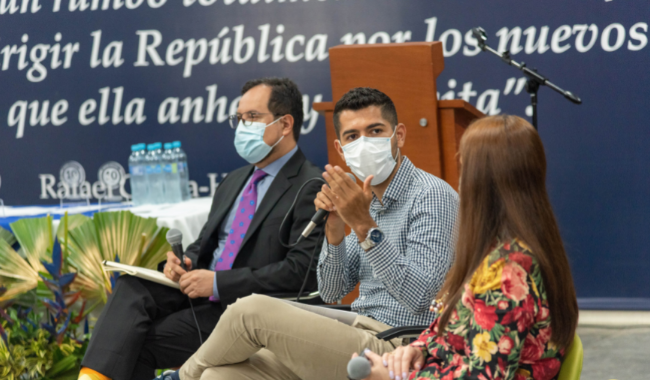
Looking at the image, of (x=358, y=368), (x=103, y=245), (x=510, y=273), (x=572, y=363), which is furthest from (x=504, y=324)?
(x=103, y=245)

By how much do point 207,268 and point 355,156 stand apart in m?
1.02

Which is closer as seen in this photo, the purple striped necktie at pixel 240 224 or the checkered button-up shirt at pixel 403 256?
the checkered button-up shirt at pixel 403 256

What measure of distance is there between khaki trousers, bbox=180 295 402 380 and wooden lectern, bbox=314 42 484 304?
120 centimetres

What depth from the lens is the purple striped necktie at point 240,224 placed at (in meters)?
2.89

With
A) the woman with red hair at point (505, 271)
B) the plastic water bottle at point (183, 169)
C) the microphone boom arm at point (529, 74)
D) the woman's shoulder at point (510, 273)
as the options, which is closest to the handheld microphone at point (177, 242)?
the woman with red hair at point (505, 271)

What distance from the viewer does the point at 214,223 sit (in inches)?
118

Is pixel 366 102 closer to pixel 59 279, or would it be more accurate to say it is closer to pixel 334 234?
pixel 334 234

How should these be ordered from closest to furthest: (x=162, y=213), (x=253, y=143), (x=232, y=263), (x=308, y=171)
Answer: (x=232, y=263), (x=308, y=171), (x=253, y=143), (x=162, y=213)

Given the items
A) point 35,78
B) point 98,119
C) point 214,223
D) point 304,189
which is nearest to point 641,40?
point 304,189

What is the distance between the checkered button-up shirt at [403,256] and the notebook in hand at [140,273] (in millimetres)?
744

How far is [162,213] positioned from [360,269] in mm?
1701

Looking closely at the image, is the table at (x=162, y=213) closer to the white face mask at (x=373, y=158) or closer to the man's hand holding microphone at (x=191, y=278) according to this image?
the man's hand holding microphone at (x=191, y=278)

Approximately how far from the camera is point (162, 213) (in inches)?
146

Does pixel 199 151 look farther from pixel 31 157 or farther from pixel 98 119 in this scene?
pixel 31 157
